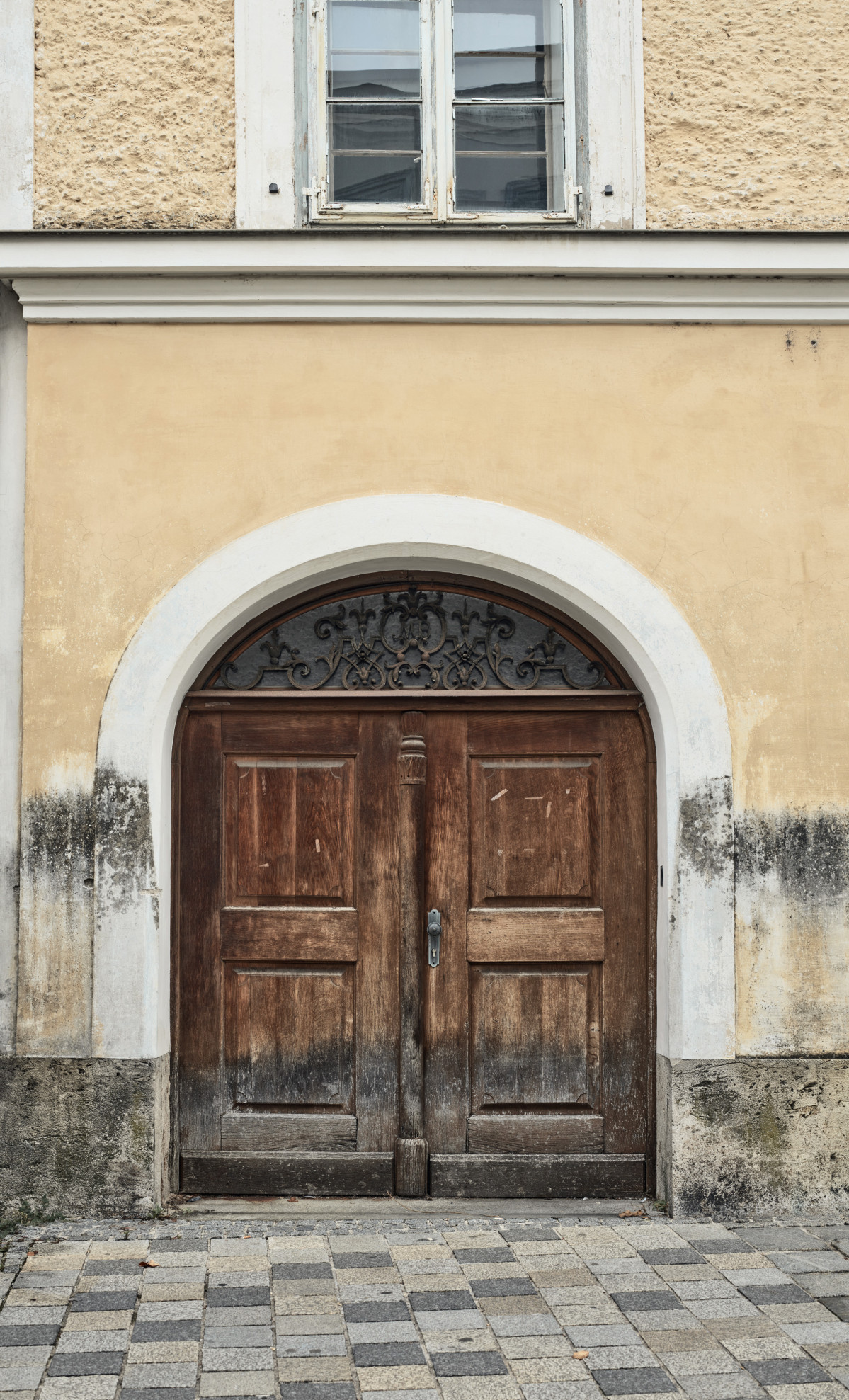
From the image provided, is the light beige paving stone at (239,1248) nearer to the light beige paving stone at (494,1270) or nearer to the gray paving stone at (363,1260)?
the gray paving stone at (363,1260)

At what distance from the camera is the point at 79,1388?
10.5ft

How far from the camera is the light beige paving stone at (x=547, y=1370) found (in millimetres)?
3258

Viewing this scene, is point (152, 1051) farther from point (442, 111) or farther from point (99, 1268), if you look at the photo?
point (442, 111)

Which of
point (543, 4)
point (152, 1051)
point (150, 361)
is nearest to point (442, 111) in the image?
point (543, 4)

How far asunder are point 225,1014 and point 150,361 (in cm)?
274

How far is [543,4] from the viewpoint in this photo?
4.99 m

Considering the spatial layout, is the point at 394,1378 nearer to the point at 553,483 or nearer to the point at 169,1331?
the point at 169,1331

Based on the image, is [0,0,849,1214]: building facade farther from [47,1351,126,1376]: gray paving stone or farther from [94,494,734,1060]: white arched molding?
[47,1351,126,1376]: gray paving stone

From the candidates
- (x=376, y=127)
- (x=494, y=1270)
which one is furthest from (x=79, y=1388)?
(x=376, y=127)

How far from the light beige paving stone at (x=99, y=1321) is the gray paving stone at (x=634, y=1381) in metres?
1.47

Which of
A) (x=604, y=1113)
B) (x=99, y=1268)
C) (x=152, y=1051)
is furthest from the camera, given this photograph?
(x=604, y=1113)

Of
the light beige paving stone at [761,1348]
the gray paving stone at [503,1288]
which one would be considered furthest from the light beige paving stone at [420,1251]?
the light beige paving stone at [761,1348]

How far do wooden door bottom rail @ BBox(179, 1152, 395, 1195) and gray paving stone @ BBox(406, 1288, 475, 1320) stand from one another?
985 millimetres

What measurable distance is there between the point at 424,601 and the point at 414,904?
4.27 ft
